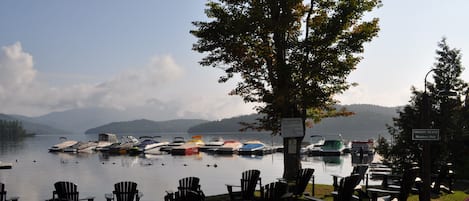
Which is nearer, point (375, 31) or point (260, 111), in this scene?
point (375, 31)

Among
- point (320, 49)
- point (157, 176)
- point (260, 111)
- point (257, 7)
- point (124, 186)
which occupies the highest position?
point (257, 7)

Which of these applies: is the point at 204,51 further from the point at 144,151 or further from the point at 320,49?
the point at 144,151

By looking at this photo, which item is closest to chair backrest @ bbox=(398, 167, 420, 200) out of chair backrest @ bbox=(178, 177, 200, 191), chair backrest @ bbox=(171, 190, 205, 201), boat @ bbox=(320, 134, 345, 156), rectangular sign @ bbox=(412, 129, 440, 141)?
rectangular sign @ bbox=(412, 129, 440, 141)

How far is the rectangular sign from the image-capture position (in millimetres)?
13773

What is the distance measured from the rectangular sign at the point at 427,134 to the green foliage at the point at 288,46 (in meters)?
4.43

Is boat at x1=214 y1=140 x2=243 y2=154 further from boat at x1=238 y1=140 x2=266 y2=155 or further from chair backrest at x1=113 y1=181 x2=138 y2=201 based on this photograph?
chair backrest at x1=113 y1=181 x2=138 y2=201

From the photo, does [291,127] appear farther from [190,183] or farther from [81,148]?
[81,148]

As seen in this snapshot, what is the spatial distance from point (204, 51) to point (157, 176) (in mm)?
22415

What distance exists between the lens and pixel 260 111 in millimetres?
19156

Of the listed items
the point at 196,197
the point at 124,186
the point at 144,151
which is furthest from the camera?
the point at 144,151

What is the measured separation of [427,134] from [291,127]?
5.64m

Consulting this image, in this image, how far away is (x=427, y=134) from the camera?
13875 mm

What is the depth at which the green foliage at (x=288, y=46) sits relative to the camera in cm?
1741

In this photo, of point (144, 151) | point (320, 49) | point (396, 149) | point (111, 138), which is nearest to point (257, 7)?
point (320, 49)
